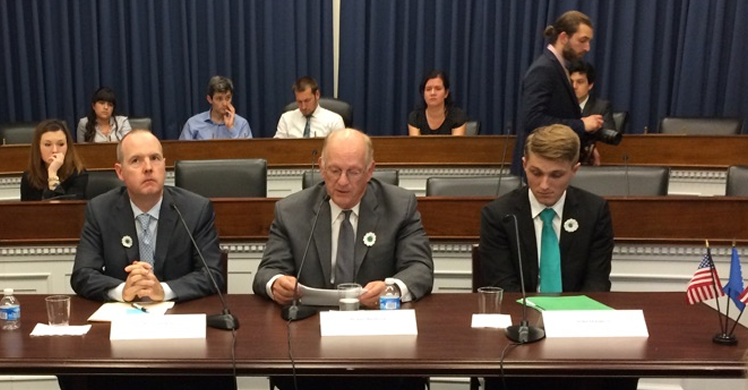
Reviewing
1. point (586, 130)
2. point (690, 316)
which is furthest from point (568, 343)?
point (586, 130)

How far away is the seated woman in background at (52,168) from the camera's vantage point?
4254 mm

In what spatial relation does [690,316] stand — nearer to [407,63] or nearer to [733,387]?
[733,387]

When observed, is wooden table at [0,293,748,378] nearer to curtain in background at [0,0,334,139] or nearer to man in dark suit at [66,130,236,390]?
man in dark suit at [66,130,236,390]

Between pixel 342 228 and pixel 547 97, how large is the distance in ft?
5.77

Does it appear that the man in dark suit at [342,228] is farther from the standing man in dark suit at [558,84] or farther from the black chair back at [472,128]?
the black chair back at [472,128]

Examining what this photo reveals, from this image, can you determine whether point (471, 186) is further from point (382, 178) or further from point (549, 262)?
point (549, 262)

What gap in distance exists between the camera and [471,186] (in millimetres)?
3785

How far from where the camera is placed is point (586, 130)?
4.02 m

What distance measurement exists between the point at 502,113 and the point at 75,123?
4.38m

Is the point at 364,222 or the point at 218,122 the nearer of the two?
the point at 364,222

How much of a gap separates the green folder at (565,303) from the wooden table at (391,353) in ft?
0.57

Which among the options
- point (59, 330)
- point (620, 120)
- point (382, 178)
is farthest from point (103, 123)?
point (59, 330)

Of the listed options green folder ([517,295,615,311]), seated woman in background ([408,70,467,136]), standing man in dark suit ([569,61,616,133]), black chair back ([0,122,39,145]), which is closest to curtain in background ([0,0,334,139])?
black chair back ([0,122,39,145])

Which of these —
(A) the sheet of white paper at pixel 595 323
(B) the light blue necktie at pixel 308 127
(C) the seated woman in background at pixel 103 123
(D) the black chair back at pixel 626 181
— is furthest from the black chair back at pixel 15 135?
(A) the sheet of white paper at pixel 595 323
